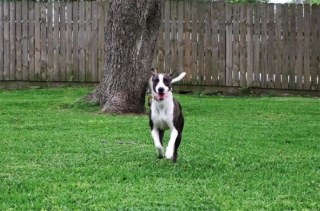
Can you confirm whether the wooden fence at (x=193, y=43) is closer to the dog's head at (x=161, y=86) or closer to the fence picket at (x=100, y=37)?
the fence picket at (x=100, y=37)

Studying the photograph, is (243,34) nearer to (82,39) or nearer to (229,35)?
(229,35)

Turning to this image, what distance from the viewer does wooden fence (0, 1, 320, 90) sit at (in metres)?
13.4

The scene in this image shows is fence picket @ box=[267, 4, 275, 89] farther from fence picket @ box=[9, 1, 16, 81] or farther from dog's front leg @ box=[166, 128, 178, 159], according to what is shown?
dog's front leg @ box=[166, 128, 178, 159]

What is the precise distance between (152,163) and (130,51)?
452 cm

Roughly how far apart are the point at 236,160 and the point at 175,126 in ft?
2.43

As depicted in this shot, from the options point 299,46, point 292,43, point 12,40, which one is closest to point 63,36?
point 12,40

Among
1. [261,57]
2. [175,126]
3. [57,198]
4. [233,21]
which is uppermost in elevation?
[233,21]

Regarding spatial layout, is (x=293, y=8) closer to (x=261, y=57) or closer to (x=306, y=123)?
(x=261, y=57)

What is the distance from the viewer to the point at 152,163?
5551 mm

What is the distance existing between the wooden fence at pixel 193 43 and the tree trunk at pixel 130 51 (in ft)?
12.0

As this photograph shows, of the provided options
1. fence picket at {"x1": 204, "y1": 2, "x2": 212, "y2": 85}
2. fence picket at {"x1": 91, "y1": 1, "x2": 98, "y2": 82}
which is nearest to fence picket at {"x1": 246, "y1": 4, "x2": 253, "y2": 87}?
fence picket at {"x1": 204, "y1": 2, "x2": 212, "y2": 85}

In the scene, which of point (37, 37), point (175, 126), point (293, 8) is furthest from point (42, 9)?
point (175, 126)

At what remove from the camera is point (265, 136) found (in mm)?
7500

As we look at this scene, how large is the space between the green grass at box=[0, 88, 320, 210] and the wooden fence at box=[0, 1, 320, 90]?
3551 millimetres
